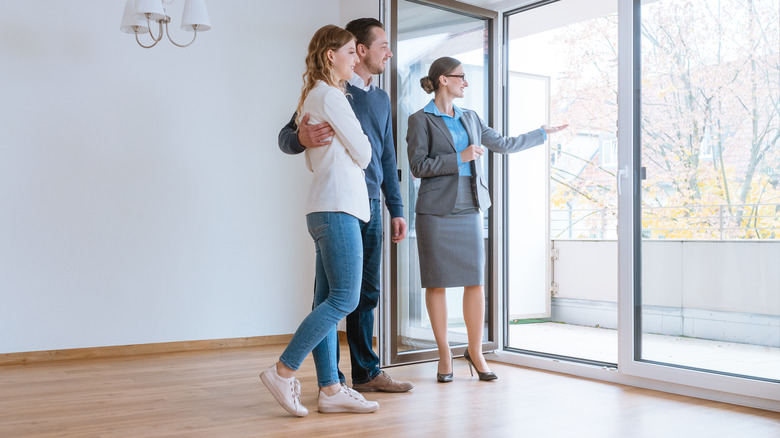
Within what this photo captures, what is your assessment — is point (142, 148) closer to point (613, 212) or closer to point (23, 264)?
point (23, 264)

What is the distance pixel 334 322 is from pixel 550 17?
2.88 m

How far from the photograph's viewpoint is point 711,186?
2824 mm

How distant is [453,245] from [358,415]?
1.00 metres

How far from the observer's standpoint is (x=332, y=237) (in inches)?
92.1

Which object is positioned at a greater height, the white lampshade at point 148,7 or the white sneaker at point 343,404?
the white lampshade at point 148,7

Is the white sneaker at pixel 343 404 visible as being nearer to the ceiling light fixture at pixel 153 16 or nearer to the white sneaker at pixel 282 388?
the white sneaker at pixel 282 388

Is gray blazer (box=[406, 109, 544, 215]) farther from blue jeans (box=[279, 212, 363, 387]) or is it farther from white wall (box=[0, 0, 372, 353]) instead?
white wall (box=[0, 0, 372, 353])

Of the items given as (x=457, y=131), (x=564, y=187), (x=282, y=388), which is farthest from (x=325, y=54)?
(x=564, y=187)

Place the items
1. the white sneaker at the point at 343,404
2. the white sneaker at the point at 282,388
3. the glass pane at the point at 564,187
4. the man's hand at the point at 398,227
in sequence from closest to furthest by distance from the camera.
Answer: the white sneaker at the point at 282,388, the white sneaker at the point at 343,404, the man's hand at the point at 398,227, the glass pane at the point at 564,187

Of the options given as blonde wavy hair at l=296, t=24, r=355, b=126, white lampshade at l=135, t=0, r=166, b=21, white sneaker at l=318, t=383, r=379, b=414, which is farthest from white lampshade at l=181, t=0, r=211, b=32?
white sneaker at l=318, t=383, r=379, b=414

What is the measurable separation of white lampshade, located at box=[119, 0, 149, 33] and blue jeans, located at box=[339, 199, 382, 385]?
1.72m

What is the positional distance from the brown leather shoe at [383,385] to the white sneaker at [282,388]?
0.51m

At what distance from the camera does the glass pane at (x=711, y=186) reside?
105 inches

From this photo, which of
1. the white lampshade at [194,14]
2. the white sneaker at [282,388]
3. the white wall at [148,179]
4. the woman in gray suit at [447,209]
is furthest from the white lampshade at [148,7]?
the white sneaker at [282,388]
